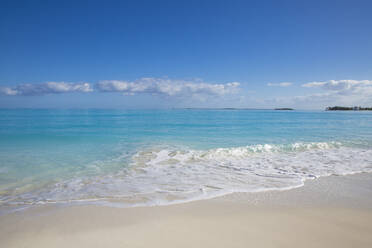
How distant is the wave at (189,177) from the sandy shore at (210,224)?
54 centimetres

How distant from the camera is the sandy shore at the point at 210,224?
307 centimetres

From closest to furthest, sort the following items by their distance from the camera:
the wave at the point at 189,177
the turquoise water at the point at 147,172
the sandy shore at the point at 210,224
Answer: the sandy shore at the point at 210,224 → the wave at the point at 189,177 → the turquoise water at the point at 147,172

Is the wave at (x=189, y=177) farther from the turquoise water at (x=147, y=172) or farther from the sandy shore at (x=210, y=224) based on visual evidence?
the sandy shore at (x=210, y=224)

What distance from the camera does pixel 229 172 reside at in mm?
7121

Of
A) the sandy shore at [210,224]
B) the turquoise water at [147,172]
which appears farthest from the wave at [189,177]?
the sandy shore at [210,224]

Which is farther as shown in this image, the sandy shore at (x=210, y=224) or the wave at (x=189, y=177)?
the wave at (x=189, y=177)

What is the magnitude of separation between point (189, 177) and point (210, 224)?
2.98 meters

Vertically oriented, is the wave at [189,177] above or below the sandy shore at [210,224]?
below

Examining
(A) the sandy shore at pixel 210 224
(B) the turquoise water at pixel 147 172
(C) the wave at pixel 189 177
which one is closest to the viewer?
(A) the sandy shore at pixel 210 224

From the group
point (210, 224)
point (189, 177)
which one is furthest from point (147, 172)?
point (210, 224)

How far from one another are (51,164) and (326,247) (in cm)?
893

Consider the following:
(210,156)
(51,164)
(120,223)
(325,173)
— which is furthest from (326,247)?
(51,164)

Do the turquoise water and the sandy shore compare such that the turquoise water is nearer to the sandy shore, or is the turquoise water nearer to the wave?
the wave

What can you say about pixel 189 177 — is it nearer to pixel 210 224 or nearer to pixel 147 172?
pixel 147 172
